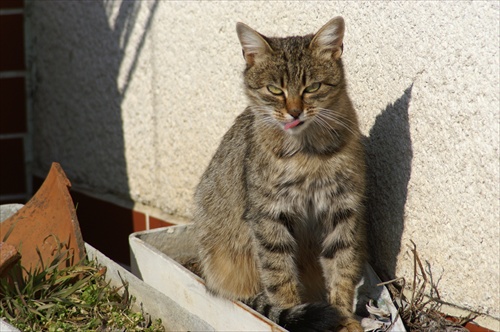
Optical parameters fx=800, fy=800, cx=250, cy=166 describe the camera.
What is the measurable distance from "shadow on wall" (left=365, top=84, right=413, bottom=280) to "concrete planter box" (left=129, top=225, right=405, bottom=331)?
0.36 ft

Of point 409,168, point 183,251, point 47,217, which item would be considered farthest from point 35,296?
point 409,168

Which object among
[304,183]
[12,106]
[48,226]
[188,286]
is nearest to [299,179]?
[304,183]

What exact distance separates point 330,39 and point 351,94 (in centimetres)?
42

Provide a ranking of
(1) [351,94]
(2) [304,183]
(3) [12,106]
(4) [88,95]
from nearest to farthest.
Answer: (2) [304,183]
(1) [351,94]
(4) [88,95]
(3) [12,106]

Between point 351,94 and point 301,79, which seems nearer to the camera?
point 301,79

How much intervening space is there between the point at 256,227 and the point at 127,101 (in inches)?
64.1

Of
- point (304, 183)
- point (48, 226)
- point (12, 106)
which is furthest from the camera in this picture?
point (12, 106)

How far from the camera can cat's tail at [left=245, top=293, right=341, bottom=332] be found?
9.25ft

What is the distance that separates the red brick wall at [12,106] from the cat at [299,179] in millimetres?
2229

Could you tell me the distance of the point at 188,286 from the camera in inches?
130

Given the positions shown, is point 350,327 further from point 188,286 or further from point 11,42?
point 11,42

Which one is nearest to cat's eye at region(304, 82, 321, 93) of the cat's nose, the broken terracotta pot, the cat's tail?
the cat's nose

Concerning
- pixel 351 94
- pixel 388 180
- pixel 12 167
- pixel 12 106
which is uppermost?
pixel 351 94

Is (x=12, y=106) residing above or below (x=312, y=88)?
below
